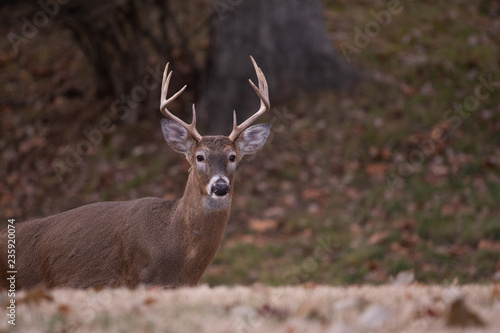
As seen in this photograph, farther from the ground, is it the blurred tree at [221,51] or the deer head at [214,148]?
the deer head at [214,148]

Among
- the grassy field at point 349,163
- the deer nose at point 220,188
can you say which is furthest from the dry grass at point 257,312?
the grassy field at point 349,163

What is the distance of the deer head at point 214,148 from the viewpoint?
217 inches

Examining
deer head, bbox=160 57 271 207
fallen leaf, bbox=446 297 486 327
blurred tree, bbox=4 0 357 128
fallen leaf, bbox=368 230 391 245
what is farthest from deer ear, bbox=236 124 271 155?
blurred tree, bbox=4 0 357 128

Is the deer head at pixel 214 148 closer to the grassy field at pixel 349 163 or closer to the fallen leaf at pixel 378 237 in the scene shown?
the grassy field at pixel 349 163

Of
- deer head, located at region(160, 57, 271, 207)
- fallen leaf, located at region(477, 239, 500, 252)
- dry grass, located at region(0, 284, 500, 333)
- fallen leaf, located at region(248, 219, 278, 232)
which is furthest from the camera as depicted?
fallen leaf, located at region(248, 219, 278, 232)

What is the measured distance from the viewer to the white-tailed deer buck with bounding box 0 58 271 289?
5.33 m

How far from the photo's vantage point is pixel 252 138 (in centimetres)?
616

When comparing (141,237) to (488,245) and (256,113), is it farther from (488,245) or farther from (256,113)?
(488,245)

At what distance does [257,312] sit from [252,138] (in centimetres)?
284

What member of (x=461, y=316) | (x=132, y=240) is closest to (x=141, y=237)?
(x=132, y=240)

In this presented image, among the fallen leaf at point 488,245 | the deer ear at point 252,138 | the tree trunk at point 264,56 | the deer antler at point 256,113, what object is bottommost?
the fallen leaf at point 488,245

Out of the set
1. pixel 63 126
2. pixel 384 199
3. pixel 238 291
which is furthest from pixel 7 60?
pixel 238 291

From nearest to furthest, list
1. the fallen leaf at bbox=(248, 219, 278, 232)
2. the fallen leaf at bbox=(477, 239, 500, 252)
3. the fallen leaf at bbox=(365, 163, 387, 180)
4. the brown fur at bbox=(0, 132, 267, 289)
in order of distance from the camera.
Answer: the brown fur at bbox=(0, 132, 267, 289) → the fallen leaf at bbox=(477, 239, 500, 252) → the fallen leaf at bbox=(248, 219, 278, 232) → the fallen leaf at bbox=(365, 163, 387, 180)

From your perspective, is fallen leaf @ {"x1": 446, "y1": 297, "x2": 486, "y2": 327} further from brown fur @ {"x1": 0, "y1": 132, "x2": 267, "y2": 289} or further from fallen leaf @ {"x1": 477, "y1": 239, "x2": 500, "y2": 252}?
fallen leaf @ {"x1": 477, "y1": 239, "x2": 500, "y2": 252}
